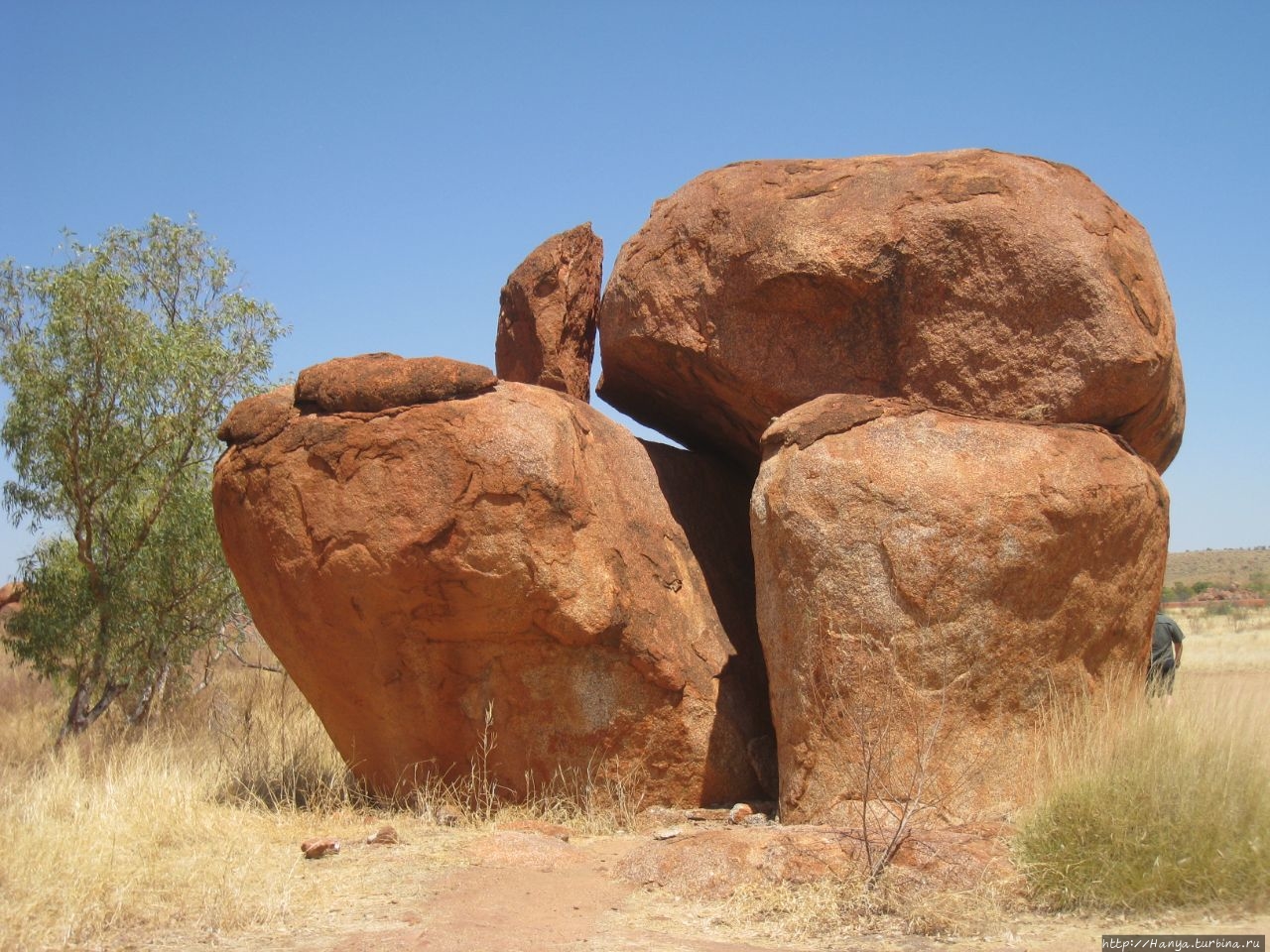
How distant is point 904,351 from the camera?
6805 millimetres

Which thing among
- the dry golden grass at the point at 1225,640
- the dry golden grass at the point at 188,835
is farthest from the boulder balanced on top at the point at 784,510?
the dry golden grass at the point at 1225,640

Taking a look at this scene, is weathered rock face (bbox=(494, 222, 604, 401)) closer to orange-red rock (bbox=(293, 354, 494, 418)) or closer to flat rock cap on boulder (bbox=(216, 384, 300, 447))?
orange-red rock (bbox=(293, 354, 494, 418))

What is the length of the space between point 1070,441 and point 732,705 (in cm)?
223

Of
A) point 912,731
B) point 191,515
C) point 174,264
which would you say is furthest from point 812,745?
point 174,264

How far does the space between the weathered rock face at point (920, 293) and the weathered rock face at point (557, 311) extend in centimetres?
86

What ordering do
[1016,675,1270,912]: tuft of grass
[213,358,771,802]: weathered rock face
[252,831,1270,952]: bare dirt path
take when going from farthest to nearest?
1. [213,358,771,802]: weathered rock face
2. [1016,675,1270,912]: tuft of grass
3. [252,831,1270,952]: bare dirt path

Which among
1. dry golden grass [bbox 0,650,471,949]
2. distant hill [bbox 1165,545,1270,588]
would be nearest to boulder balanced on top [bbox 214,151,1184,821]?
dry golden grass [bbox 0,650,471,949]

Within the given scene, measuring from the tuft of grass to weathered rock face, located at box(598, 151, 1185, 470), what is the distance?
1.91m

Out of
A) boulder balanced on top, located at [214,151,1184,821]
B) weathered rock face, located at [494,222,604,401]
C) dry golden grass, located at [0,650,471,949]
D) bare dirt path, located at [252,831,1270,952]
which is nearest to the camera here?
bare dirt path, located at [252,831,1270,952]

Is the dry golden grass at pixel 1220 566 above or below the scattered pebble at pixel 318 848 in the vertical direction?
below

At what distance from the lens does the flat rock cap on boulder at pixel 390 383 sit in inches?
258

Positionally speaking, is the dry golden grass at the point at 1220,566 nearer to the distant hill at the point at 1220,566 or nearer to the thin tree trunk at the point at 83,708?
the distant hill at the point at 1220,566

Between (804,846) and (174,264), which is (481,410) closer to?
Answer: (804,846)

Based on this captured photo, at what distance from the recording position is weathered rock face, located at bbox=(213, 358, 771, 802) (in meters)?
6.39
